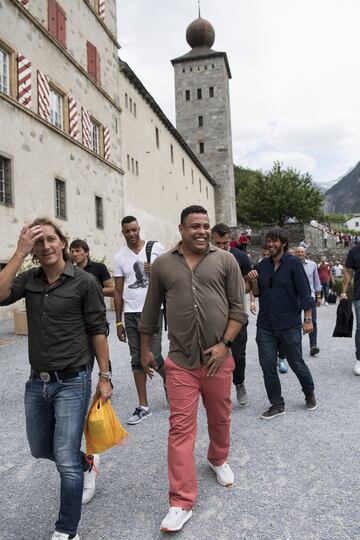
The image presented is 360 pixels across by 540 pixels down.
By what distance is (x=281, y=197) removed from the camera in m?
47.6

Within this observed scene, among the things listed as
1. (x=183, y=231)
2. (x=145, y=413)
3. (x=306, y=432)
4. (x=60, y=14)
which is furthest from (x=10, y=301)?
(x=60, y=14)

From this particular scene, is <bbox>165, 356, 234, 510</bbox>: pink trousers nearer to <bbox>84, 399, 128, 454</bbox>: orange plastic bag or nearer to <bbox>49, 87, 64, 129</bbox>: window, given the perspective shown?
<bbox>84, 399, 128, 454</bbox>: orange plastic bag

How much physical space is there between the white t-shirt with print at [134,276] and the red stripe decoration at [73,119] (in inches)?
557

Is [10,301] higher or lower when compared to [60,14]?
lower

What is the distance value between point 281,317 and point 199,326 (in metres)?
1.86

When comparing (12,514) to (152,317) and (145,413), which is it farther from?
(145,413)

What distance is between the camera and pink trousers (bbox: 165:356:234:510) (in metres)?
2.74

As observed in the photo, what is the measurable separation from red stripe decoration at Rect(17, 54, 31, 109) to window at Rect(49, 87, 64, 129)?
1.49 m

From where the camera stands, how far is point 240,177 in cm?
6694

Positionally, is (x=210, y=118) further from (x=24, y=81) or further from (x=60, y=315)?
(x=60, y=315)

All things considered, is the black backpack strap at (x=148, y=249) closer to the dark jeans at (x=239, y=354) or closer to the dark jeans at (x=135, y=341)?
the dark jeans at (x=135, y=341)

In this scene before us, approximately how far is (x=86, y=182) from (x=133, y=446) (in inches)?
637

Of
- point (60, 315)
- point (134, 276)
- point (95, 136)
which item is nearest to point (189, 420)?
point (60, 315)

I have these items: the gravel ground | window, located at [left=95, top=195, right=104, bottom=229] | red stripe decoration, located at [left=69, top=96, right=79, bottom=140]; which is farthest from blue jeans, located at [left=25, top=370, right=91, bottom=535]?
window, located at [left=95, top=195, right=104, bottom=229]
